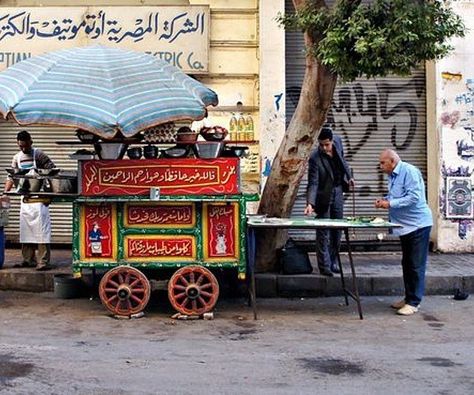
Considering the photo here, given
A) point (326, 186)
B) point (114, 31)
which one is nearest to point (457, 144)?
point (326, 186)

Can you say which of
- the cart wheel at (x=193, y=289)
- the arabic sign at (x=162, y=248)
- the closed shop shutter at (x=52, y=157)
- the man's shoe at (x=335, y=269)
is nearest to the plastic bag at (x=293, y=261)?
the man's shoe at (x=335, y=269)

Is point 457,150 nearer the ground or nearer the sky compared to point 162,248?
nearer the sky

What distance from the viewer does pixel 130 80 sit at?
22.5ft

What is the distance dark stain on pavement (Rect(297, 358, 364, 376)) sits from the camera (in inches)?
203

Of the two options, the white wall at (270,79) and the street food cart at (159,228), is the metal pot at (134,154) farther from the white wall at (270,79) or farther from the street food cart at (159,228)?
the white wall at (270,79)

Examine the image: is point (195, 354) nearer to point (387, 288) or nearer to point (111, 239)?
point (111, 239)

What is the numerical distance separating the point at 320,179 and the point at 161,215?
2.32 meters

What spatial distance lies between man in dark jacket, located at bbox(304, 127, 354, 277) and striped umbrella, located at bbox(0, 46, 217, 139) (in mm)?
1839

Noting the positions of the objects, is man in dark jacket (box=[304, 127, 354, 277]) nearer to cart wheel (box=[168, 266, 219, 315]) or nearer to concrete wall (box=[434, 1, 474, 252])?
cart wheel (box=[168, 266, 219, 315])

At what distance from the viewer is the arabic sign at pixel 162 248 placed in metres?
7.02

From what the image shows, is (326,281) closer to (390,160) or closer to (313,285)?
(313,285)

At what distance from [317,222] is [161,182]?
5.14 ft

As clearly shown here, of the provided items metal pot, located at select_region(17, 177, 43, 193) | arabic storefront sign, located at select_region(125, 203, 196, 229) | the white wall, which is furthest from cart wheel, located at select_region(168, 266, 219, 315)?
the white wall

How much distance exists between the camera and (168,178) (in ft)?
22.7
